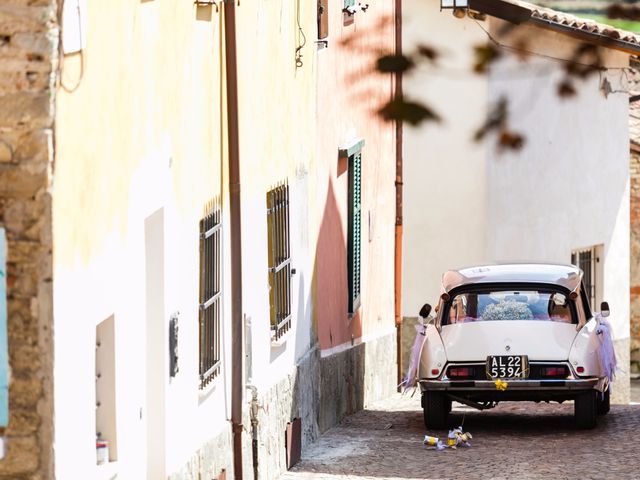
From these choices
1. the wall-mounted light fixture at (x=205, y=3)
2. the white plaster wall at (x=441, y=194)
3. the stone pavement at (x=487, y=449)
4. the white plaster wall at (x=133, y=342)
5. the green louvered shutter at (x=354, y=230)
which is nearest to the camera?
the white plaster wall at (x=133, y=342)

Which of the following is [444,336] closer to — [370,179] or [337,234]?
[337,234]

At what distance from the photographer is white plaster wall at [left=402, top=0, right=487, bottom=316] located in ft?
66.2

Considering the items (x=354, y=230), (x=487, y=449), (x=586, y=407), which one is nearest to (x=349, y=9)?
(x=354, y=230)

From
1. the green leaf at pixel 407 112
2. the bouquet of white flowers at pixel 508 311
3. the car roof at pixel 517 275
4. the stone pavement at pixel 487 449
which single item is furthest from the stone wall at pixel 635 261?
the green leaf at pixel 407 112

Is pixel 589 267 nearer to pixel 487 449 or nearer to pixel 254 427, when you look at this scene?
pixel 487 449

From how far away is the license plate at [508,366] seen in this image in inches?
563

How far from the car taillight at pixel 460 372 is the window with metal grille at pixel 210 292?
14.9 feet

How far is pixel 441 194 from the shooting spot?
810 inches

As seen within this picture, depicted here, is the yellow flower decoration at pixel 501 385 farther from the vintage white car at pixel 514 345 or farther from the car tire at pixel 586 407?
the car tire at pixel 586 407

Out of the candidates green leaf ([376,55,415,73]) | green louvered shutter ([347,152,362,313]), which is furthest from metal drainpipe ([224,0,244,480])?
green louvered shutter ([347,152,362,313])

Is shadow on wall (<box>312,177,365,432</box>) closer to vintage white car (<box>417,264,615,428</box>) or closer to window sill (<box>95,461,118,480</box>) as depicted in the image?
vintage white car (<box>417,264,615,428</box>)

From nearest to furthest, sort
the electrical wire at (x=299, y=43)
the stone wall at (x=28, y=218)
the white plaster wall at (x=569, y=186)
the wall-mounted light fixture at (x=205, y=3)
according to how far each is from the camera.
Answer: the stone wall at (x=28, y=218), the wall-mounted light fixture at (x=205, y=3), the electrical wire at (x=299, y=43), the white plaster wall at (x=569, y=186)

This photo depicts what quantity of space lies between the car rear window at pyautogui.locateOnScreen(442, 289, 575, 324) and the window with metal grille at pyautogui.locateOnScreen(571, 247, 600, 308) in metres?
7.79

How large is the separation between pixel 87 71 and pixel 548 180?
15.4 metres
